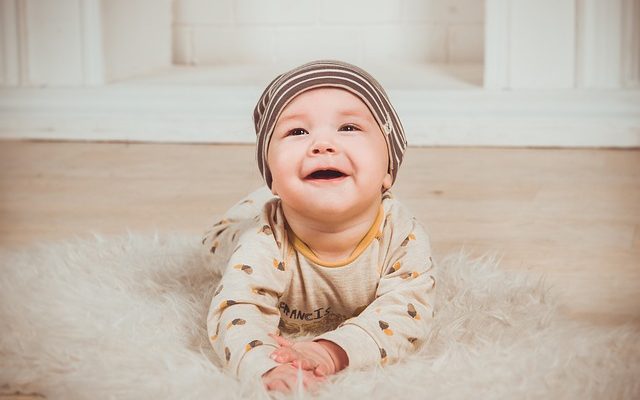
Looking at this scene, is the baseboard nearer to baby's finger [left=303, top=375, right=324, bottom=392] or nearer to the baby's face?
the baby's face

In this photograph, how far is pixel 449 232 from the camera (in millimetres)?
1422

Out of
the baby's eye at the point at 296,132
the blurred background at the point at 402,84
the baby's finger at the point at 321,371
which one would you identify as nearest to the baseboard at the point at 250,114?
the blurred background at the point at 402,84

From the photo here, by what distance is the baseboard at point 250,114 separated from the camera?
2193mm

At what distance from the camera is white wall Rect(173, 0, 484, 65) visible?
10.8 ft

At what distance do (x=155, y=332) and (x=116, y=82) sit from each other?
175cm

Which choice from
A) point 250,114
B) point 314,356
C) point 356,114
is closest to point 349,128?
point 356,114

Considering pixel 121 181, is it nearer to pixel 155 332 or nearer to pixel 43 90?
pixel 43 90

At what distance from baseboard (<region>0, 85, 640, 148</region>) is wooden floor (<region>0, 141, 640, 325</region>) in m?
0.06

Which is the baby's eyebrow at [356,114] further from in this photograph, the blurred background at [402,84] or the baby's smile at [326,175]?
the blurred background at [402,84]

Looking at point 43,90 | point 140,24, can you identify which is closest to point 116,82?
point 43,90

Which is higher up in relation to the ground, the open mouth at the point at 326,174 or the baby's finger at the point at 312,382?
the open mouth at the point at 326,174

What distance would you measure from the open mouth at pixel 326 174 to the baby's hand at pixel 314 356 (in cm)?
16

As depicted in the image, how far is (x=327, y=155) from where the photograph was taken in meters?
0.88

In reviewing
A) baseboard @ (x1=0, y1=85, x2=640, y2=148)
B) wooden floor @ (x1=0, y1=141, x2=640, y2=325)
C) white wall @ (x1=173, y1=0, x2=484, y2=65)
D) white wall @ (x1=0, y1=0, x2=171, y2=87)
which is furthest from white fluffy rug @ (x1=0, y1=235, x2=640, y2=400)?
white wall @ (x1=173, y1=0, x2=484, y2=65)
